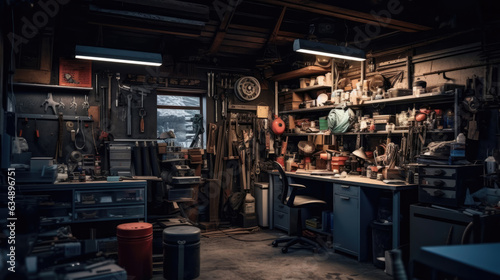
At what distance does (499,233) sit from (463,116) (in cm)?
154

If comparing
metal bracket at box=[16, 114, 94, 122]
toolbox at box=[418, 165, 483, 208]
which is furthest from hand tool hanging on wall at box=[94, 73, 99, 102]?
toolbox at box=[418, 165, 483, 208]

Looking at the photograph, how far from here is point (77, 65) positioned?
17.8 ft

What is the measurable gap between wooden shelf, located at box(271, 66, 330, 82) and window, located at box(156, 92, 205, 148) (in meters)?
1.49

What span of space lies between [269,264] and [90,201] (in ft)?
7.68

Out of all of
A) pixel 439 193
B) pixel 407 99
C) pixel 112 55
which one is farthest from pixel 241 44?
pixel 439 193

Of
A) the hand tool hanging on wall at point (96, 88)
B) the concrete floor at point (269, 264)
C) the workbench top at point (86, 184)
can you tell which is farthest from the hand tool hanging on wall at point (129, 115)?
the concrete floor at point (269, 264)

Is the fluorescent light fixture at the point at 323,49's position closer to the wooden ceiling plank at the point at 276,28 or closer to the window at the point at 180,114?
the wooden ceiling plank at the point at 276,28

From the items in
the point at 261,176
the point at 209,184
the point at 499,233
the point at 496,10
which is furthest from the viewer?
the point at 261,176

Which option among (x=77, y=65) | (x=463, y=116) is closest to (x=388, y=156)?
(x=463, y=116)

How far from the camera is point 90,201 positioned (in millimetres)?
4559

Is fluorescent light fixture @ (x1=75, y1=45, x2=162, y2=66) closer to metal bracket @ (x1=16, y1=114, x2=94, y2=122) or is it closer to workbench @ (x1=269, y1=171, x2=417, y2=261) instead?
metal bracket @ (x1=16, y1=114, x2=94, y2=122)

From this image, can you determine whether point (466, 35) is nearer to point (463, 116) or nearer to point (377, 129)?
point (463, 116)

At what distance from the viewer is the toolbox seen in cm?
365

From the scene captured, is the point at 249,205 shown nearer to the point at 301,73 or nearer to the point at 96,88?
the point at 301,73
